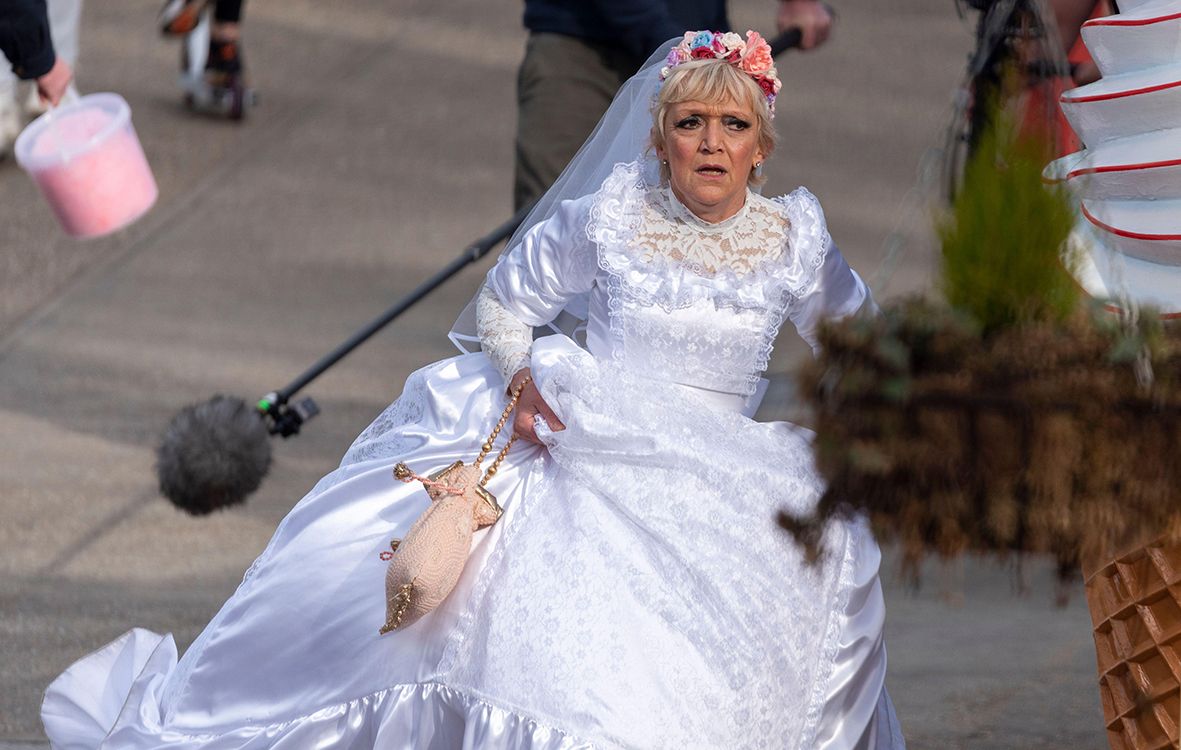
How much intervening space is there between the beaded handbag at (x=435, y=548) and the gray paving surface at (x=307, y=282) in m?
0.62

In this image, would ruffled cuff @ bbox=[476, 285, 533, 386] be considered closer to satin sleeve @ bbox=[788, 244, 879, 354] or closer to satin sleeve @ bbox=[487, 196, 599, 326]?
satin sleeve @ bbox=[487, 196, 599, 326]

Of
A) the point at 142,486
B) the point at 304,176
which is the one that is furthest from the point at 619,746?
the point at 304,176

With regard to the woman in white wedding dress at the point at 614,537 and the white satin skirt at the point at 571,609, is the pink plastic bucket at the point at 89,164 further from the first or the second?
the white satin skirt at the point at 571,609

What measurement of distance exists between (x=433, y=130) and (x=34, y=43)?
519 centimetres

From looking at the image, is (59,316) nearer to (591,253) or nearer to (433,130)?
(433,130)

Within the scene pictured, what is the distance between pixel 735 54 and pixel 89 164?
7.05 ft

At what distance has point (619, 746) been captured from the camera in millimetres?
2574

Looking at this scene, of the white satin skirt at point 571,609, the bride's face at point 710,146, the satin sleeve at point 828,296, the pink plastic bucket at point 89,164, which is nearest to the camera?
the white satin skirt at point 571,609

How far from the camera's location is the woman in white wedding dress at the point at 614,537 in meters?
2.69

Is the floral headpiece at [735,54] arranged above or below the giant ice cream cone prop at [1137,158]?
below

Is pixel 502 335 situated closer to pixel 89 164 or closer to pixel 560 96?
pixel 560 96

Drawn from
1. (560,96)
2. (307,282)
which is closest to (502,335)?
(560,96)

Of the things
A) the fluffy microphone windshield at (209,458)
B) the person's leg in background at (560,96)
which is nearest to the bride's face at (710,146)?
the fluffy microphone windshield at (209,458)

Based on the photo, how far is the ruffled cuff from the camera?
10.3 feet
